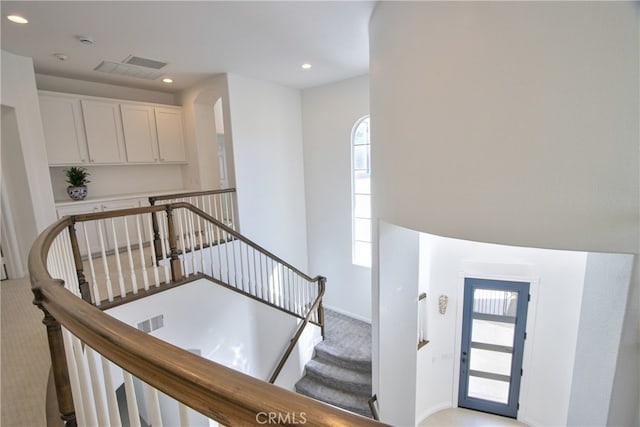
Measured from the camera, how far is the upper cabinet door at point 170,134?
4.88 m

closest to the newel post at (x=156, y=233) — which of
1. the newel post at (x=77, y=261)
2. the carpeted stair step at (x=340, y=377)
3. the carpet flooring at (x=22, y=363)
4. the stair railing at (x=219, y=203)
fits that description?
the newel post at (x=77, y=261)

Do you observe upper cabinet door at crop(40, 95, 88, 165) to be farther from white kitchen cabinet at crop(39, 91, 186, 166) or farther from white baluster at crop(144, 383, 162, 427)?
white baluster at crop(144, 383, 162, 427)

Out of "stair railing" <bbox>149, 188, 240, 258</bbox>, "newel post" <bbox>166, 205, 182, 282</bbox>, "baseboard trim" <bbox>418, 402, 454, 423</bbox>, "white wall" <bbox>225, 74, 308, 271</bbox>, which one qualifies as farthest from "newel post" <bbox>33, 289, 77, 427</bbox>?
"baseboard trim" <bbox>418, 402, 454, 423</bbox>

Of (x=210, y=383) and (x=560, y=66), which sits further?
(x=560, y=66)

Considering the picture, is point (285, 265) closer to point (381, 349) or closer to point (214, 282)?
point (214, 282)

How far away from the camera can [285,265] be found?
4.16m

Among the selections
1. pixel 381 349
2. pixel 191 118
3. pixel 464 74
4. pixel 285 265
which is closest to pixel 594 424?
pixel 381 349

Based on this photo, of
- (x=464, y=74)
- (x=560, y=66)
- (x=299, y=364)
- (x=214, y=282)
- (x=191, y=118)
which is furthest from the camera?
(x=191, y=118)

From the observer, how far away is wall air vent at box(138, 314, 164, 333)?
2832mm

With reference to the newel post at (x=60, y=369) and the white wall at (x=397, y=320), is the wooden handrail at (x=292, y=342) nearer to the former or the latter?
the white wall at (x=397, y=320)

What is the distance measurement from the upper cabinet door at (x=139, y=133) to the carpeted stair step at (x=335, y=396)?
177 inches

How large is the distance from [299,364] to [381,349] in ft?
5.96

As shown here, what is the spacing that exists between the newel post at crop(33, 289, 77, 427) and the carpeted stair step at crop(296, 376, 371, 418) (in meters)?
3.68

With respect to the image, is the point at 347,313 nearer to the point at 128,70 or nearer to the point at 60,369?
the point at 60,369
